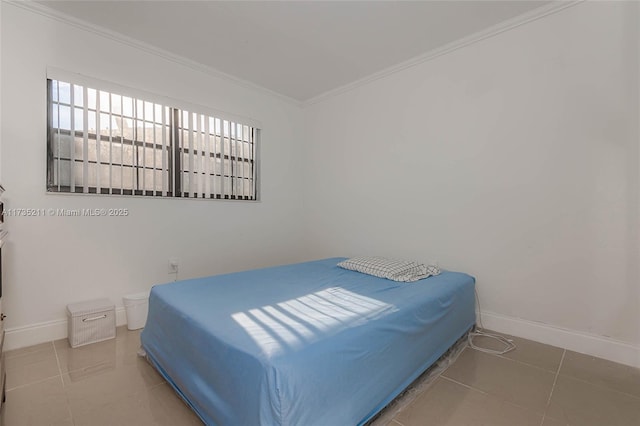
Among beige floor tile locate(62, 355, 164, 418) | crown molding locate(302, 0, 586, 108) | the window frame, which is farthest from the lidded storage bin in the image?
crown molding locate(302, 0, 586, 108)

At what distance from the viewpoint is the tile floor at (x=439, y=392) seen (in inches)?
55.9

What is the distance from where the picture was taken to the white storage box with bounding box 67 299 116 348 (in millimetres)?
2141

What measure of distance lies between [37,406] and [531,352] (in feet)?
9.83

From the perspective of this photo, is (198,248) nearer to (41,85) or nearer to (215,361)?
(41,85)

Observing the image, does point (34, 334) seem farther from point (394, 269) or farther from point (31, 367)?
point (394, 269)

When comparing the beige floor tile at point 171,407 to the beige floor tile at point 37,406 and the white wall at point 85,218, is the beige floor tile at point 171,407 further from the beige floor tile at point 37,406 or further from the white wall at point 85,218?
the white wall at point 85,218

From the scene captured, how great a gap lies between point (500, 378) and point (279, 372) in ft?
4.89

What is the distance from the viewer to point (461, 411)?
1.48 m

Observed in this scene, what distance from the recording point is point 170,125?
289cm

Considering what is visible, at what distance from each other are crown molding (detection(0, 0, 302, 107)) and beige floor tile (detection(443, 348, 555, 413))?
3.41 meters

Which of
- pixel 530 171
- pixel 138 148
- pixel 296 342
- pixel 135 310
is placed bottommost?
pixel 135 310

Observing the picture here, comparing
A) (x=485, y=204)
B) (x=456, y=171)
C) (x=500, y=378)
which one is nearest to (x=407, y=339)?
(x=500, y=378)

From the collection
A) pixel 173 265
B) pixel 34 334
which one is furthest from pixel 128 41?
pixel 34 334

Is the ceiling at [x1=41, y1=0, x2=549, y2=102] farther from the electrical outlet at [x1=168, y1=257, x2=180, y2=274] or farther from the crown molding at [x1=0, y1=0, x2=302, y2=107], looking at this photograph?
the electrical outlet at [x1=168, y1=257, x2=180, y2=274]
